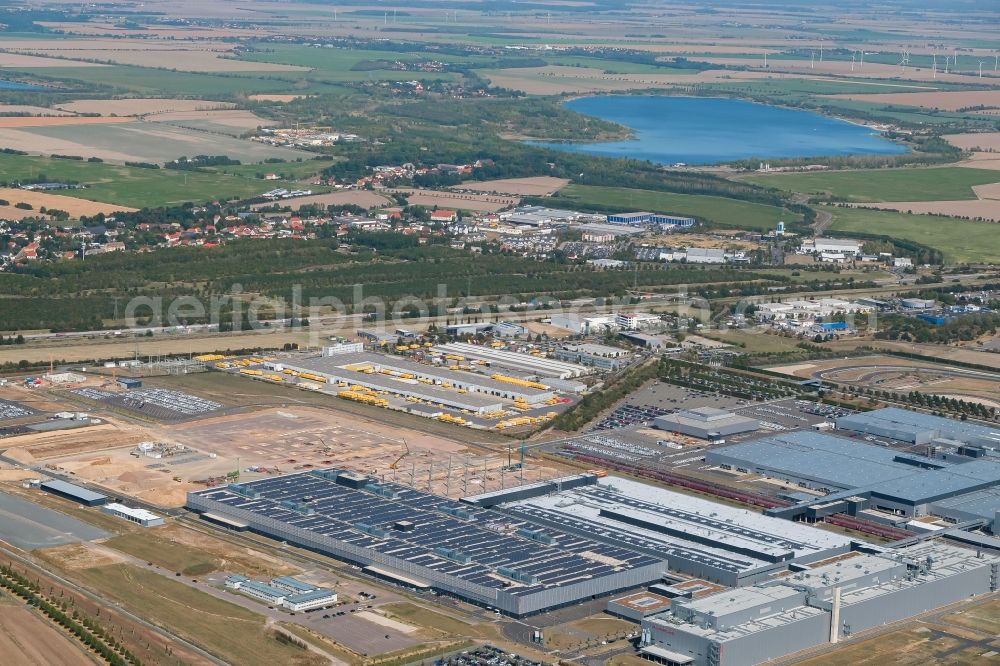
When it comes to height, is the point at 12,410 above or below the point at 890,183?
below

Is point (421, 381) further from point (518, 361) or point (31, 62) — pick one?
point (31, 62)

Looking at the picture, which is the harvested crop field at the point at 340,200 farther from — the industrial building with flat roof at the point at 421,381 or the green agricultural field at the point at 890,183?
the industrial building with flat roof at the point at 421,381

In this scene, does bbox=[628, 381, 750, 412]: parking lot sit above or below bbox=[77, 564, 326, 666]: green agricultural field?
above

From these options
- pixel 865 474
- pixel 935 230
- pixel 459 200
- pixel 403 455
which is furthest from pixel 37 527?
pixel 935 230

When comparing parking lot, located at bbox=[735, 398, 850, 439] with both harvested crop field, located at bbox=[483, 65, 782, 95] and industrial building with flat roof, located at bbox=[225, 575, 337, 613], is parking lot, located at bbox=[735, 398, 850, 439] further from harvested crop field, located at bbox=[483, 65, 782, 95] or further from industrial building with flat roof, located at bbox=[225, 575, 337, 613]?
harvested crop field, located at bbox=[483, 65, 782, 95]

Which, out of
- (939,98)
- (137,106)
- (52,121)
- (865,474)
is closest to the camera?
(865,474)

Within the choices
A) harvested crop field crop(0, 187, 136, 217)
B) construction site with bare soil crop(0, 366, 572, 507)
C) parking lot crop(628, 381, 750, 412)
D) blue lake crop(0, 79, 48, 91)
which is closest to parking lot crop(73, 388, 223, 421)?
construction site with bare soil crop(0, 366, 572, 507)

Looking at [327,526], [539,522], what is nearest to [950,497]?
[539,522]

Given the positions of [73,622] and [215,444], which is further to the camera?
[215,444]
